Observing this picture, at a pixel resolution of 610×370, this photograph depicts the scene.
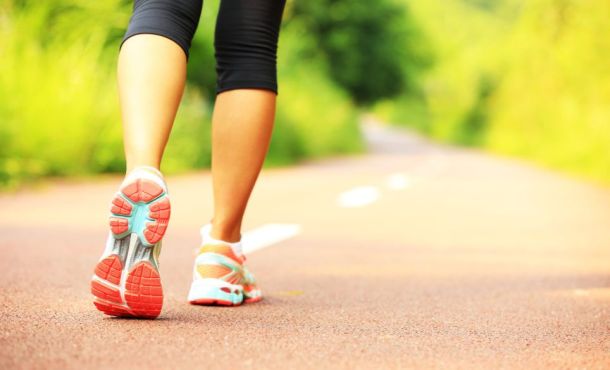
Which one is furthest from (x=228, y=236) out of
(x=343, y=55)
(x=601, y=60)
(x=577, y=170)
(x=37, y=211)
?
(x=343, y=55)

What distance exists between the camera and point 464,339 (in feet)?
7.25

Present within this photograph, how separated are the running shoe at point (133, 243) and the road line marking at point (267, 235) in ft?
6.54

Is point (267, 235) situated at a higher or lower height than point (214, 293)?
higher

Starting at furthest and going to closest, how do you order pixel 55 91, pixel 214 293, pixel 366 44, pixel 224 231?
pixel 366 44, pixel 55 91, pixel 224 231, pixel 214 293

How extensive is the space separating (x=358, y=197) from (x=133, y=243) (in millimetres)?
6227

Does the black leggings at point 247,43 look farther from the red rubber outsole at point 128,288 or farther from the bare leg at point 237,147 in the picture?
the red rubber outsole at point 128,288

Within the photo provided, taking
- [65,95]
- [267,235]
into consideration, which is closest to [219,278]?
[267,235]

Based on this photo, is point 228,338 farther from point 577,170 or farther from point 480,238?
point 577,170

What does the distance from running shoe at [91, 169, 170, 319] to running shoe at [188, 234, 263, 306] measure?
1.43 ft

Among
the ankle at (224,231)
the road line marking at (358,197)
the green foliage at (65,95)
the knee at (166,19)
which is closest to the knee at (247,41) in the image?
the knee at (166,19)

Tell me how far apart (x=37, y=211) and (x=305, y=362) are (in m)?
4.18

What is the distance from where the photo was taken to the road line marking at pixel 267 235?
438 centimetres

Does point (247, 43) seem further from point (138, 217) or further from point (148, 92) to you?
point (138, 217)

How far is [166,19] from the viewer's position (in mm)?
2408
